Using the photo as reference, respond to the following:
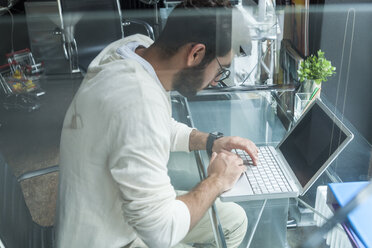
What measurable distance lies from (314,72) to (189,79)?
1.82 feet

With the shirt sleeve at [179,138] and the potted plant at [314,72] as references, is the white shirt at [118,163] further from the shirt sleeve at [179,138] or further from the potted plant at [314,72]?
the potted plant at [314,72]

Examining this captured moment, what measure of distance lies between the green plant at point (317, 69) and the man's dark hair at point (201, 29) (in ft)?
1.20

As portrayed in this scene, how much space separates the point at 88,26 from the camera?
1.97 meters

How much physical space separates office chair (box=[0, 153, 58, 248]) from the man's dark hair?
1.71 feet

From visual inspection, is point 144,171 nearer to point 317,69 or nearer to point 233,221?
point 233,221

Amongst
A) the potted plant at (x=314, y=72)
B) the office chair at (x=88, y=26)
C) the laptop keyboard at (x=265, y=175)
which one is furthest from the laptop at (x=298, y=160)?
the office chair at (x=88, y=26)

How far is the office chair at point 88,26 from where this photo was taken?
6.19ft

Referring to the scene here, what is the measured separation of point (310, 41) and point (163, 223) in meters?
0.91

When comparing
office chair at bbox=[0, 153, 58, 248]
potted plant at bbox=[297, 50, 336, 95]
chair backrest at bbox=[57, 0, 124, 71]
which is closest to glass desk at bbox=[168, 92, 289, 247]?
potted plant at bbox=[297, 50, 336, 95]

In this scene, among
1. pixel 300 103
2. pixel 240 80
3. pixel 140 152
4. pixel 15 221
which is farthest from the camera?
pixel 240 80

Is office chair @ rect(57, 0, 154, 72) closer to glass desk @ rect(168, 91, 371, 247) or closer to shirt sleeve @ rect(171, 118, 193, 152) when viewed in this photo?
glass desk @ rect(168, 91, 371, 247)

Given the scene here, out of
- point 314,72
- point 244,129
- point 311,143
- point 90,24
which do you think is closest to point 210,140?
point 244,129

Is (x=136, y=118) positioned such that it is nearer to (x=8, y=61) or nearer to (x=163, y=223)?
(x=163, y=223)

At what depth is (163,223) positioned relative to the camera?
0.98 metres
